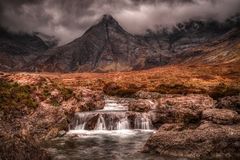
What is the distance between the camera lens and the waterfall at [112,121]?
62312 mm

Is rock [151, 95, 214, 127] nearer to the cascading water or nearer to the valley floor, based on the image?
the valley floor

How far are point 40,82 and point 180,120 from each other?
26556 millimetres

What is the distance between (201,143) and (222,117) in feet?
25.7

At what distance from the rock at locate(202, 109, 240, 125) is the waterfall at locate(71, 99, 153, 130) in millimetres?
17542

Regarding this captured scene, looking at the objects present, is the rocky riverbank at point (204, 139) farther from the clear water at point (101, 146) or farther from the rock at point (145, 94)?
the rock at point (145, 94)

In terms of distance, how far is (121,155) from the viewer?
41.4m

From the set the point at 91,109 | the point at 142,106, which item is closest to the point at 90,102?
the point at 91,109

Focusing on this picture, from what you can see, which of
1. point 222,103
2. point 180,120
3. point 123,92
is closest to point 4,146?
point 180,120

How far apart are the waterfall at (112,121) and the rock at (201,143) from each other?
71.5 feet

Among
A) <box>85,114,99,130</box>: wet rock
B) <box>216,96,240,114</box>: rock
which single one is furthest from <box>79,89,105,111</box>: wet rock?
<box>216,96,240,114</box>: rock

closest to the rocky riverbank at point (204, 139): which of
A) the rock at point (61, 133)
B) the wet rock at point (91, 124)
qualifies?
the rock at point (61, 133)

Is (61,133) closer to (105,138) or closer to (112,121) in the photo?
(105,138)

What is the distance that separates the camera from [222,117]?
145 ft

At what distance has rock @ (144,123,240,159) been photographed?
36.9 m
